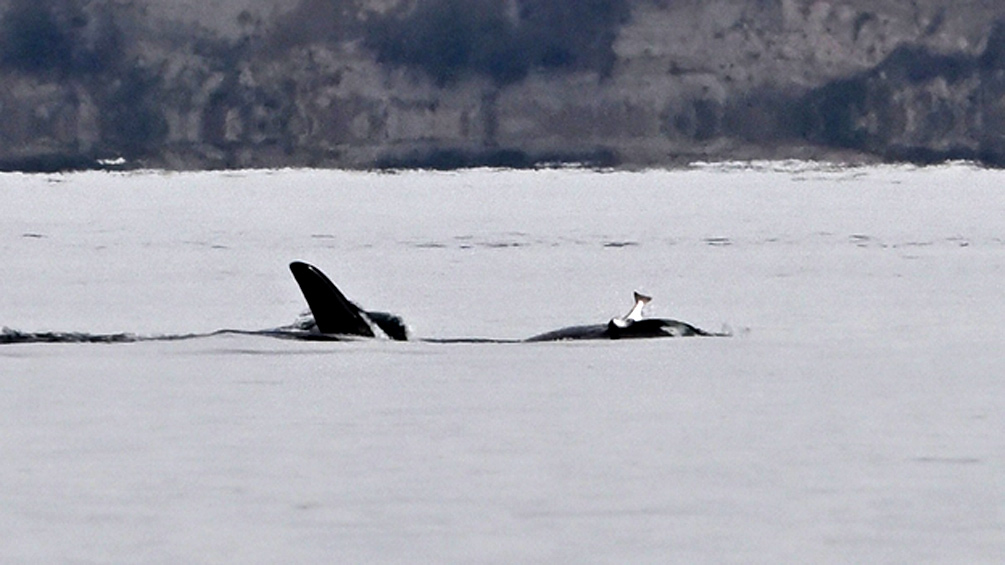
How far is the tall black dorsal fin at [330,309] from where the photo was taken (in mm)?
22484

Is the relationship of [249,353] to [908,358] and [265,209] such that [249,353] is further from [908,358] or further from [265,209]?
[265,209]

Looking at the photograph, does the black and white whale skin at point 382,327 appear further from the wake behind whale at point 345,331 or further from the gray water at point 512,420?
the gray water at point 512,420

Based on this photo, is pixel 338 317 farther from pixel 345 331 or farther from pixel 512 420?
pixel 512 420

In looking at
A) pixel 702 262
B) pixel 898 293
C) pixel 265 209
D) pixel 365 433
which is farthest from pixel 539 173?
pixel 365 433

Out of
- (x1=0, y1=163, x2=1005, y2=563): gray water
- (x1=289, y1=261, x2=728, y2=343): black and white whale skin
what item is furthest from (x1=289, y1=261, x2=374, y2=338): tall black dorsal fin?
(x1=0, y1=163, x2=1005, y2=563): gray water

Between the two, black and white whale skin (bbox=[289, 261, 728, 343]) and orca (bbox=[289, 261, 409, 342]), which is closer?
orca (bbox=[289, 261, 409, 342])

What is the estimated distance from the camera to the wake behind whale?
22797 mm

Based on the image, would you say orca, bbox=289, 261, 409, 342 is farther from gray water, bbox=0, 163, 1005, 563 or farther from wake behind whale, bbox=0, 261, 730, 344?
gray water, bbox=0, 163, 1005, 563

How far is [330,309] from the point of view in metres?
23.1

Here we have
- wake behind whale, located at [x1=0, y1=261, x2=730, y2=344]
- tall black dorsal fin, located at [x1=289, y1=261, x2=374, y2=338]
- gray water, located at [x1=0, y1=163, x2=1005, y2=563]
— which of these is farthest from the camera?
wake behind whale, located at [x1=0, y1=261, x2=730, y2=344]

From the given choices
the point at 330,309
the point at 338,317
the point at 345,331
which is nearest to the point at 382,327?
the point at 345,331

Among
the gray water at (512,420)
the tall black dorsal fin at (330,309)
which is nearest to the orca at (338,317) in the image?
the tall black dorsal fin at (330,309)

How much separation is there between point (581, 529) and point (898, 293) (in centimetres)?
2007

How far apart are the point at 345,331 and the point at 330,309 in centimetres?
31
